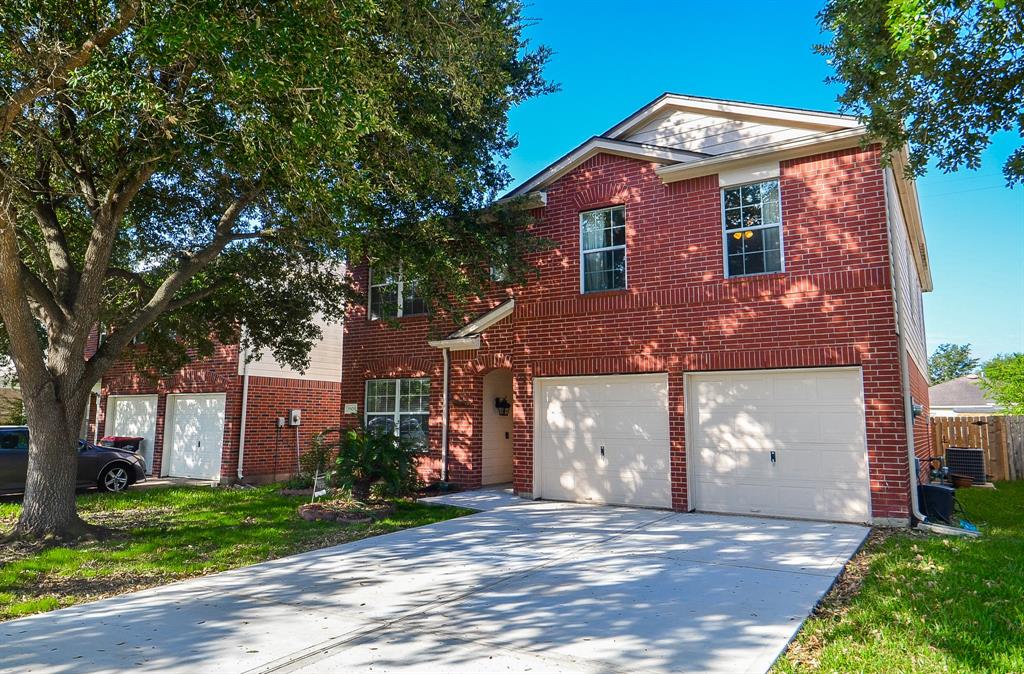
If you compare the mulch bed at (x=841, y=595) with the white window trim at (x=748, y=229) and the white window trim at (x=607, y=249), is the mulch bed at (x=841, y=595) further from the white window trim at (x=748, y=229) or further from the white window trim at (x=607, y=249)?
the white window trim at (x=607, y=249)

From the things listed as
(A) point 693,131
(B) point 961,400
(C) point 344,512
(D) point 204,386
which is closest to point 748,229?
(A) point 693,131

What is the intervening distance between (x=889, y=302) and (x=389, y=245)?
7.42 meters

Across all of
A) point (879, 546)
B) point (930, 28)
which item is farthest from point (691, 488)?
point (930, 28)

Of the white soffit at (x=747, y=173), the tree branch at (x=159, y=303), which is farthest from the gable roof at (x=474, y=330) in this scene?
the tree branch at (x=159, y=303)

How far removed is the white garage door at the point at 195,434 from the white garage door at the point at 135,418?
875mm

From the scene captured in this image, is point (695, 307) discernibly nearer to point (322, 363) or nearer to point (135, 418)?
point (322, 363)

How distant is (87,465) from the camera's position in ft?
46.4

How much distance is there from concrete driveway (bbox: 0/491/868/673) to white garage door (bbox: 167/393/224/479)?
33.3 feet

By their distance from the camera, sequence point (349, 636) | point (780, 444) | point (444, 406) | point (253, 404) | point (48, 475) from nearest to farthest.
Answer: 1. point (349, 636)
2. point (48, 475)
3. point (780, 444)
4. point (444, 406)
5. point (253, 404)

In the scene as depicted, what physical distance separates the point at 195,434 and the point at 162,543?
986 centimetres

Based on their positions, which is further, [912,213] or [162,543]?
[912,213]

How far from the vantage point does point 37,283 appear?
884cm

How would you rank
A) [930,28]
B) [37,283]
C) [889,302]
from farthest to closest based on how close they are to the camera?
[889,302] → [37,283] → [930,28]

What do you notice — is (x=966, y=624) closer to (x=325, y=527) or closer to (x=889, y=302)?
(x=889, y=302)
